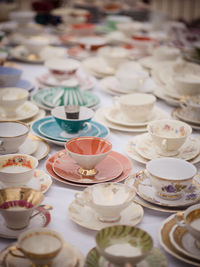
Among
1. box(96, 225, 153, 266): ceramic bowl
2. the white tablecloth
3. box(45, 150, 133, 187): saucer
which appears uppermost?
box(96, 225, 153, 266): ceramic bowl

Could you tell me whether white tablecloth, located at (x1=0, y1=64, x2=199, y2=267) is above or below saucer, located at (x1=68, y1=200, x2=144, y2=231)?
below

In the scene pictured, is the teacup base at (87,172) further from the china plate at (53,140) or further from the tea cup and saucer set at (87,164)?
the china plate at (53,140)

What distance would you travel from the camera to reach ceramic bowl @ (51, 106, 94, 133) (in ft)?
4.12

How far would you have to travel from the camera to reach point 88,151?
111cm

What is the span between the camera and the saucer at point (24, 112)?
139 cm

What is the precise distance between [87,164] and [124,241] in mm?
301

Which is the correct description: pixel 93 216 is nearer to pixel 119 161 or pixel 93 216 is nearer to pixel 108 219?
pixel 108 219

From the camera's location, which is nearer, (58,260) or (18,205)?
(58,260)

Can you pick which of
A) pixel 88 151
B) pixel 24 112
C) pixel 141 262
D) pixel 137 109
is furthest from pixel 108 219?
pixel 24 112

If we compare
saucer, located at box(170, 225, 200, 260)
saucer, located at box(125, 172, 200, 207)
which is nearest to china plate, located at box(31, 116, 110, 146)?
saucer, located at box(125, 172, 200, 207)

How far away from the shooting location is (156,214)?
0.95 metres

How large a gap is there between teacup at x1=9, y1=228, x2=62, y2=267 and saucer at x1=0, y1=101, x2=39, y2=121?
675mm

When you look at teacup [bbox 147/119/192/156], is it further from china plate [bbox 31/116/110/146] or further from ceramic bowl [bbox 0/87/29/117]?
ceramic bowl [bbox 0/87/29/117]

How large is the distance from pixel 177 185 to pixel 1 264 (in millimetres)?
423
